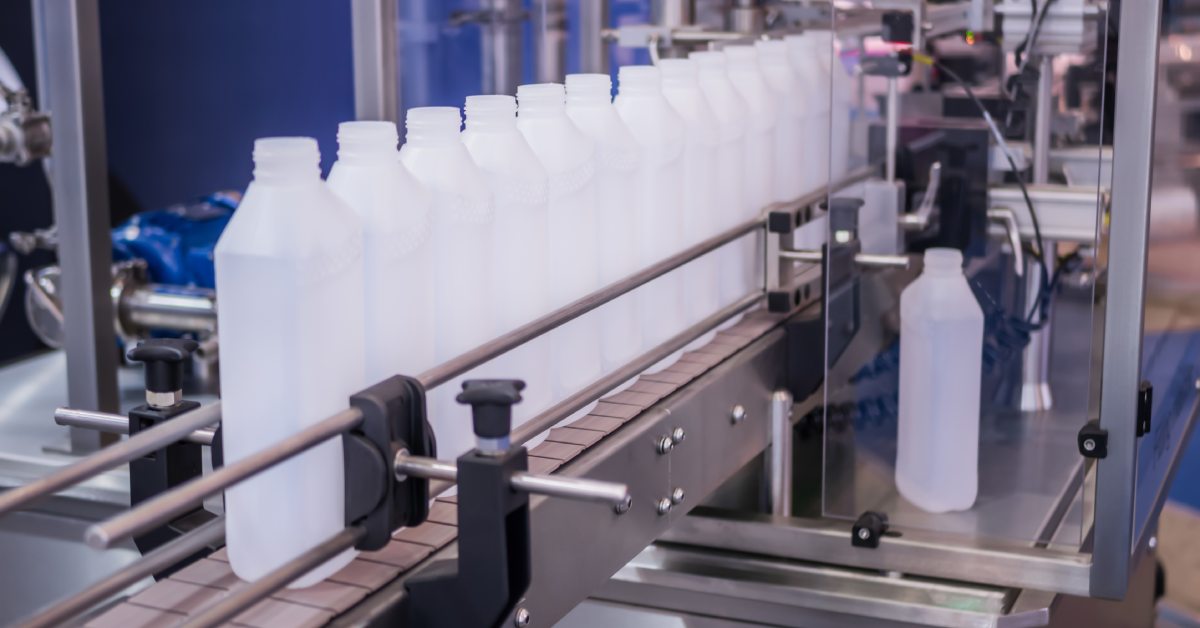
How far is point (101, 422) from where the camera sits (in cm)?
82

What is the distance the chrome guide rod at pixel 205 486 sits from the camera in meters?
0.56

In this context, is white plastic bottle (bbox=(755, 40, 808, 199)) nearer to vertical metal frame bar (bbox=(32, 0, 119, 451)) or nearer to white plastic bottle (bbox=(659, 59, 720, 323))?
white plastic bottle (bbox=(659, 59, 720, 323))

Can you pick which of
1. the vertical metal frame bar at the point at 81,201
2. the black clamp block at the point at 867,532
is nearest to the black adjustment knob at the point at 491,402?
the black clamp block at the point at 867,532

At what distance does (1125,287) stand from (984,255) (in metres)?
0.29

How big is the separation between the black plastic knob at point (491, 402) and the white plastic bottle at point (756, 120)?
646mm

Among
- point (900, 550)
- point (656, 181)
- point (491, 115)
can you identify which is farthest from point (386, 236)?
point (900, 550)

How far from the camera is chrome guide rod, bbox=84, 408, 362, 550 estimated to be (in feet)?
1.85

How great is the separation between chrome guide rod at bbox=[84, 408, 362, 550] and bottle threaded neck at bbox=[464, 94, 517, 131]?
10.5 inches

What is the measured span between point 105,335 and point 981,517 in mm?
1258

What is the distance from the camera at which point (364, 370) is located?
30.9 inches

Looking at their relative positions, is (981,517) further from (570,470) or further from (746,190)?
(570,470)

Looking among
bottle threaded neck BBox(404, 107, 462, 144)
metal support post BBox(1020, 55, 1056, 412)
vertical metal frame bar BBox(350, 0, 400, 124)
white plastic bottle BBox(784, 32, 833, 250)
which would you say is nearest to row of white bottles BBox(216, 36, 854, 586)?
bottle threaded neck BBox(404, 107, 462, 144)

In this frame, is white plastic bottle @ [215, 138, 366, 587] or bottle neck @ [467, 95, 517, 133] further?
bottle neck @ [467, 95, 517, 133]

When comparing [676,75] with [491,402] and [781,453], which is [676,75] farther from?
[491,402]
